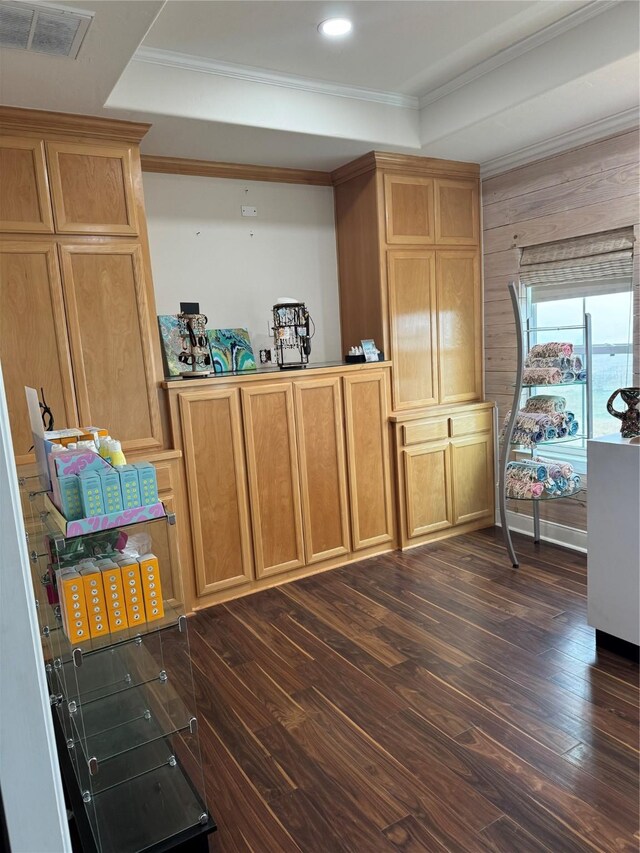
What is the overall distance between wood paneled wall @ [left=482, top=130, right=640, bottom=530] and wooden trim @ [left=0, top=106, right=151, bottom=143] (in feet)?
7.83

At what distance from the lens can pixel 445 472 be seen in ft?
13.6

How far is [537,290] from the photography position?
3955mm

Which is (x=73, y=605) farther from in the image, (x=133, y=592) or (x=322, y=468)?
(x=322, y=468)

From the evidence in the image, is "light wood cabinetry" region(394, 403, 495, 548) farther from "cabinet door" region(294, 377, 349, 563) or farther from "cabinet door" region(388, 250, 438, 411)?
"cabinet door" region(294, 377, 349, 563)

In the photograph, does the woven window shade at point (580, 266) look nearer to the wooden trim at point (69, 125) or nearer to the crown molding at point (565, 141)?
the crown molding at point (565, 141)

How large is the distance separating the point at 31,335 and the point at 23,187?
681mm

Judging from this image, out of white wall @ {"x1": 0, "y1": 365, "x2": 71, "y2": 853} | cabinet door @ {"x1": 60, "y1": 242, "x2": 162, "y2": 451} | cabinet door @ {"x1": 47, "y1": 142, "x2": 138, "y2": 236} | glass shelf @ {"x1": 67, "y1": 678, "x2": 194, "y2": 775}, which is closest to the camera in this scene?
white wall @ {"x1": 0, "y1": 365, "x2": 71, "y2": 853}

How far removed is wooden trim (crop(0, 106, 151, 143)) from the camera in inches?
104

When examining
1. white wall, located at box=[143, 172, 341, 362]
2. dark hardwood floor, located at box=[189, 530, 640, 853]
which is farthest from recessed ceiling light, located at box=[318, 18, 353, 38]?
dark hardwood floor, located at box=[189, 530, 640, 853]

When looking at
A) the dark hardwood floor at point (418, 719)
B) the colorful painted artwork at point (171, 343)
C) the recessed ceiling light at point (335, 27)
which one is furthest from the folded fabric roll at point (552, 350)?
the colorful painted artwork at point (171, 343)

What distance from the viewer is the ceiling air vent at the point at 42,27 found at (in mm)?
1893

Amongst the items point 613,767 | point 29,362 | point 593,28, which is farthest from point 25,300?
point 613,767

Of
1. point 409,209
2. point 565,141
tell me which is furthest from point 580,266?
point 409,209

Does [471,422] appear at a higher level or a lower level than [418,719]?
higher
